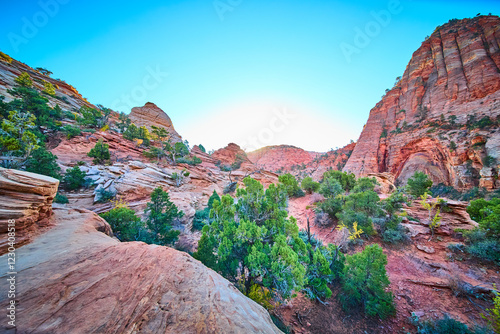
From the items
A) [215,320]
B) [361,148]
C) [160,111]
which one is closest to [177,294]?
[215,320]

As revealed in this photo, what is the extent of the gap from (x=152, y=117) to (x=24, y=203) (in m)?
44.1

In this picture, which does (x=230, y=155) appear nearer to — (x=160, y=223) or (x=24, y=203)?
(x=160, y=223)

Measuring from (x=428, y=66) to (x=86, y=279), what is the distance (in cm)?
5138

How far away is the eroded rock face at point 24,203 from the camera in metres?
3.31

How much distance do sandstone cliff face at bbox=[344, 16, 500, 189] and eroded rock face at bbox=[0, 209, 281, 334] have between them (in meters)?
27.8

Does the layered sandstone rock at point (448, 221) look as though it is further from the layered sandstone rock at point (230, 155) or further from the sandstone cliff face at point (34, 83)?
the sandstone cliff face at point (34, 83)

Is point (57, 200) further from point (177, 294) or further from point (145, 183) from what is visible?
point (177, 294)

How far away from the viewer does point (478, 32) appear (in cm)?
2612

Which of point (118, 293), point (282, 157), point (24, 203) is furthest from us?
point (282, 157)

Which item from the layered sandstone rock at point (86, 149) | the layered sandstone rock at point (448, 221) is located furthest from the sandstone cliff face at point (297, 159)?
the layered sandstone rock at point (86, 149)

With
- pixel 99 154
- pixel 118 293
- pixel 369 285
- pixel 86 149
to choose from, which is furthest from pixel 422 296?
pixel 86 149

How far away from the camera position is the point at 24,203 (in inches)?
144

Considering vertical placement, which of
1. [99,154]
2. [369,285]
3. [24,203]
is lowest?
[369,285]

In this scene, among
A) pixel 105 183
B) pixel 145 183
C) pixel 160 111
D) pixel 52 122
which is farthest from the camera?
pixel 160 111
